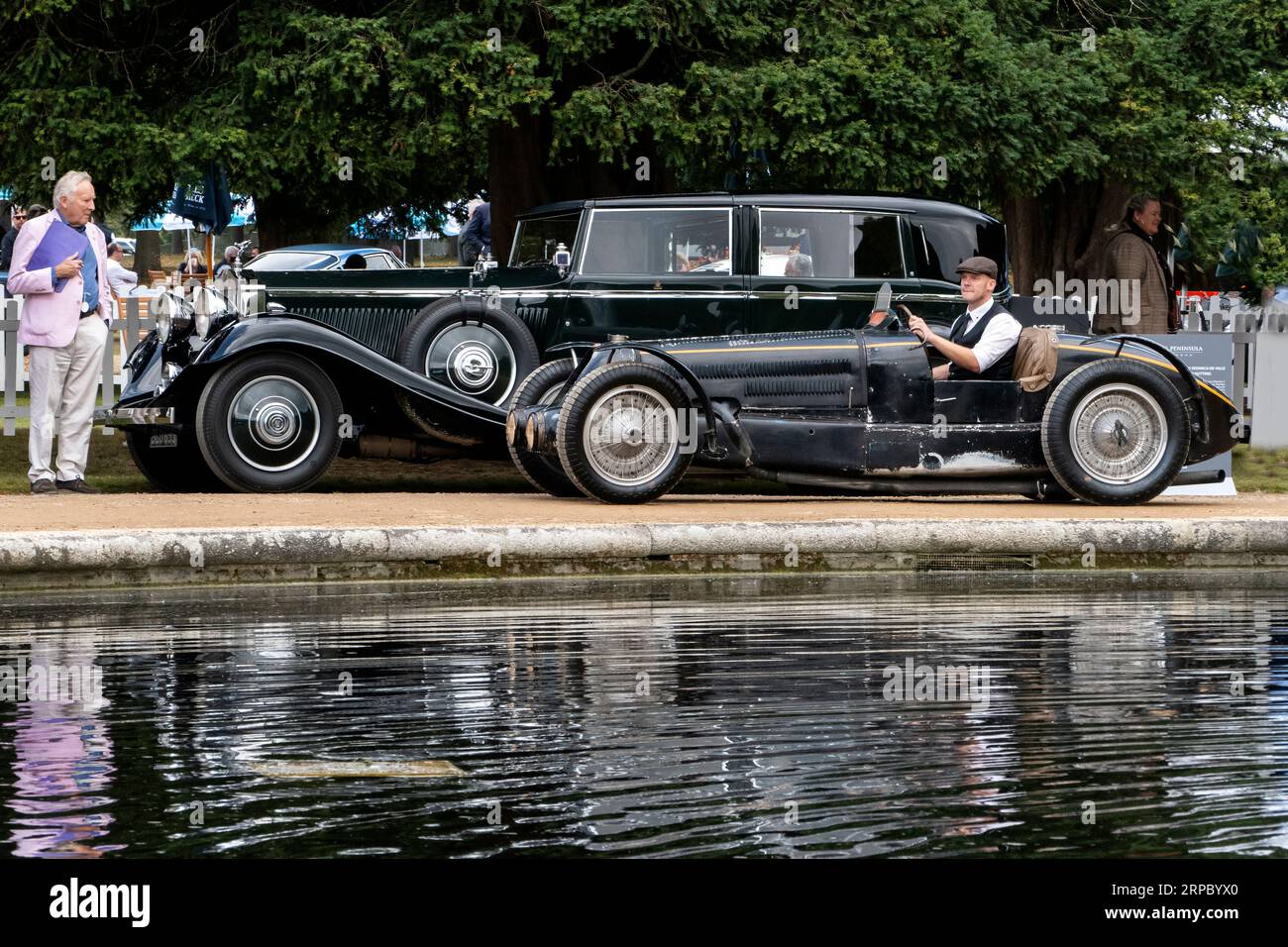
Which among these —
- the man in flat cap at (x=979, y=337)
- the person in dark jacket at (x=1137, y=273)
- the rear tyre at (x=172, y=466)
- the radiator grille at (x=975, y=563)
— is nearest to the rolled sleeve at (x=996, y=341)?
the man in flat cap at (x=979, y=337)

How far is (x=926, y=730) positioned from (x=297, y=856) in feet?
7.13

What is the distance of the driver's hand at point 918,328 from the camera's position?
1176 centimetres

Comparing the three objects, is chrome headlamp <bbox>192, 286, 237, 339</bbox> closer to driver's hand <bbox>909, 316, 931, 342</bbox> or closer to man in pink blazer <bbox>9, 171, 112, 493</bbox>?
man in pink blazer <bbox>9, 171, 112, 493</bbox>

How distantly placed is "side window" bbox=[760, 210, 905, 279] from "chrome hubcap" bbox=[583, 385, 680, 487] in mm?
2802

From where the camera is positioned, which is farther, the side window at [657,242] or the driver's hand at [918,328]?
the side window at [657,242]

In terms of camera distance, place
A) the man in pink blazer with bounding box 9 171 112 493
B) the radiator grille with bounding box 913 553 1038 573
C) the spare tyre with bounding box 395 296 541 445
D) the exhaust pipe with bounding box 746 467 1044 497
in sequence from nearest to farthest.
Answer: the radiator grille with bounding box 913 553 1038 573, the exhaust pipe with bounding box 746 467 1044 497, the man in pink blazer with bounding box 9 171 112 493, the spare tyre with bounding box 395 296 541 445

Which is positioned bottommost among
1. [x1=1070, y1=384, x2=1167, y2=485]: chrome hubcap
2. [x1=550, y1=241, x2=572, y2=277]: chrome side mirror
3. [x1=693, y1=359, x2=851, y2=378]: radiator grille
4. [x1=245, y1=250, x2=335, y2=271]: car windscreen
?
[x1=1070, y1=384, x2=1167, y2=485]: chrome hubcap

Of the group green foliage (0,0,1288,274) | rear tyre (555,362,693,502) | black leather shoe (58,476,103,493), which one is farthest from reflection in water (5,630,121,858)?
green foliage (0,0,1288,274)

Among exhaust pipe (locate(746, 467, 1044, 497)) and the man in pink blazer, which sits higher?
the man in pink blazer

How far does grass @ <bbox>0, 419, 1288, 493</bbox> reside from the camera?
1434cm

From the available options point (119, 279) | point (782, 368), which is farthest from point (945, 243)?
point (119, 279)

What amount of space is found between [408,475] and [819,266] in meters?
3.55

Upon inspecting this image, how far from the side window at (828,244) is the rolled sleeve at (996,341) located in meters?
2.27

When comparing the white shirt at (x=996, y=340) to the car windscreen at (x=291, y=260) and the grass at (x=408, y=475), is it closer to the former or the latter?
the grass at (x=408, y=475)
